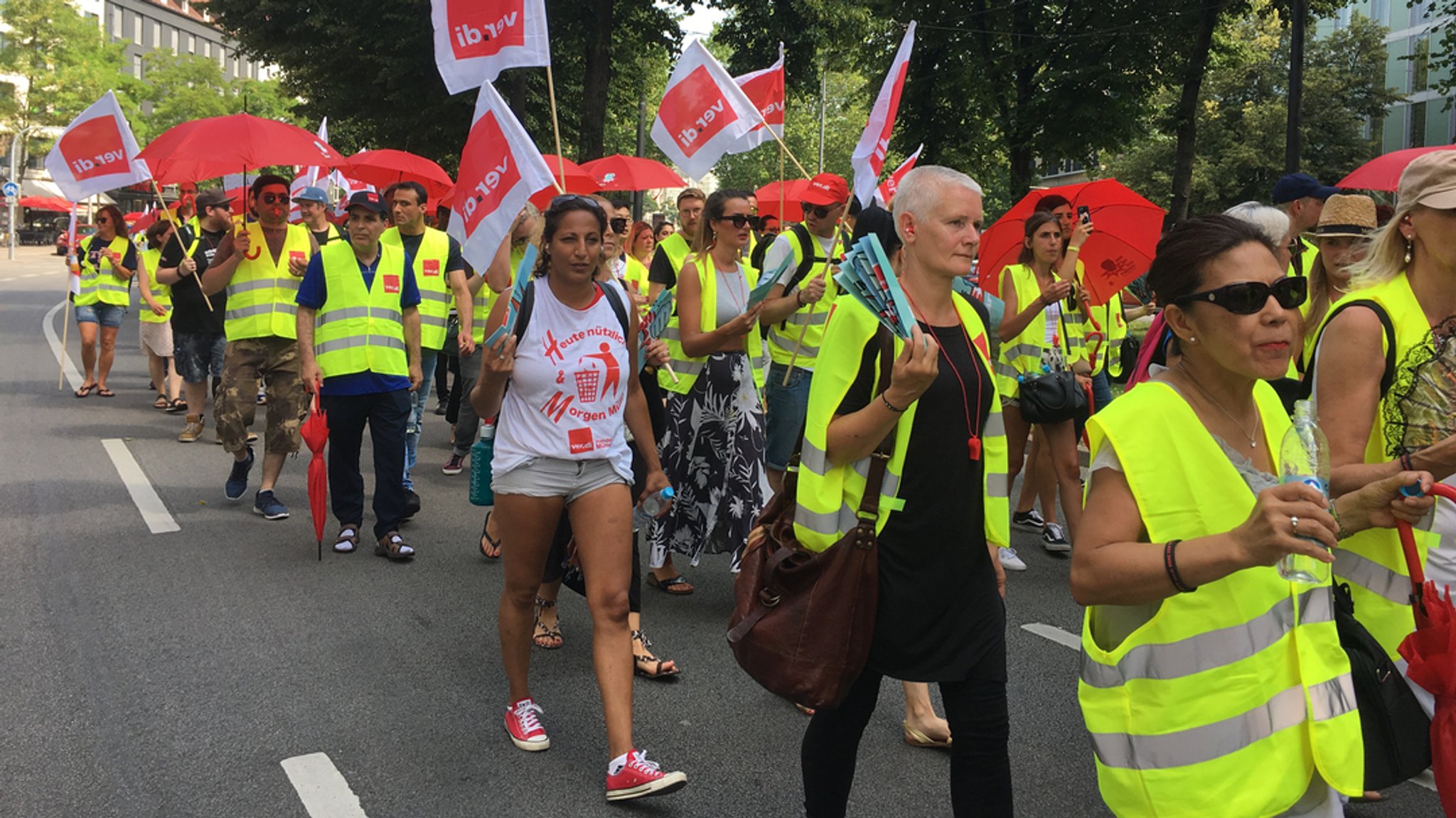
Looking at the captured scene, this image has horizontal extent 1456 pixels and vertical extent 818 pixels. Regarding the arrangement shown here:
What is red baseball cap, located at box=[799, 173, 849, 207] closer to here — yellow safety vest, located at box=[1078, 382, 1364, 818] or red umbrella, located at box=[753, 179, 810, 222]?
yellow safety vest, located at box=[1078, 382, 1364, 818]

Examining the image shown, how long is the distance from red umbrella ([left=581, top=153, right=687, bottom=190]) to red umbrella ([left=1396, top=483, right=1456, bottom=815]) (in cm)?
1150

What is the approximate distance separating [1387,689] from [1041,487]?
5.16 meters

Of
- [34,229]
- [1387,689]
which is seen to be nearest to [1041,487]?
[1387,689]

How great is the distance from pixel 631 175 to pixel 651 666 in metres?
9.58

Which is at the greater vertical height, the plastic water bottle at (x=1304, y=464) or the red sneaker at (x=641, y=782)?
the plastic water bottle at (x=1304, y=464)

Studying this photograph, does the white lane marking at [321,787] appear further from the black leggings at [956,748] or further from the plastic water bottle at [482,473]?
the black leggings at [956,748]

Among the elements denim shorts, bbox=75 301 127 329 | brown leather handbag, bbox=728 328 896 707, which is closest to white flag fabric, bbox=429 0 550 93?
brown leather handbag, bbox=728 328 896 707

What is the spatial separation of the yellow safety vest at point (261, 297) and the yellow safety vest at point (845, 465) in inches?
220

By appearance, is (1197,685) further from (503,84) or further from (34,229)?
(34,229)

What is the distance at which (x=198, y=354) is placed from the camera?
430 inches

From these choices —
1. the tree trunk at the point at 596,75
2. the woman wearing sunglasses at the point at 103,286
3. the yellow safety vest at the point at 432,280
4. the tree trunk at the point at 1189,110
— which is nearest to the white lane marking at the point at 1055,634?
the yellow safety vest at the point at 432,280

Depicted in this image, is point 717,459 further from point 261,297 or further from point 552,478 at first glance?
point 261,297

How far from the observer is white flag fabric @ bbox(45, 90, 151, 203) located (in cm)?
962

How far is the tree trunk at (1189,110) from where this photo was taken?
2023 cm
